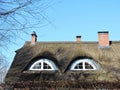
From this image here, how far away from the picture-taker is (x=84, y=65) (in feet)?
68.9

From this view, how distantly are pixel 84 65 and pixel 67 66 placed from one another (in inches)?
63.5

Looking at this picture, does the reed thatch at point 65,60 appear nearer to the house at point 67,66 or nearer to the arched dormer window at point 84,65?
the house at point 67,66

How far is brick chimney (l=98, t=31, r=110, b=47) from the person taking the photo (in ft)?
77.5

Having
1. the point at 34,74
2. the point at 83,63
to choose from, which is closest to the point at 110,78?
the point at 83,63

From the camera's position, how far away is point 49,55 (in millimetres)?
21500

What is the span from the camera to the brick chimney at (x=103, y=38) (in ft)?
77.5

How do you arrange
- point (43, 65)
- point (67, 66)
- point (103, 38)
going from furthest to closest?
point (103, 38)
point (43, 65)
point (67, 66)

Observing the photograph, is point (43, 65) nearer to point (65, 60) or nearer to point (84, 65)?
point (65, 60)

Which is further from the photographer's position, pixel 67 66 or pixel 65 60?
pixel 65 60

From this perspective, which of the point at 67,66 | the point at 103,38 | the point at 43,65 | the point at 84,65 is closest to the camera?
the point at 67,66

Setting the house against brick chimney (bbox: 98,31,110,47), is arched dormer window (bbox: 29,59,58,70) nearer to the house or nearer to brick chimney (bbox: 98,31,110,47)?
the house

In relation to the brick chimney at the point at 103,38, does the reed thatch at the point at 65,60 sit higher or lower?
lower

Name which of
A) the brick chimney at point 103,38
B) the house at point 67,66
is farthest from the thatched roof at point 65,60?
the brick chimney at point 103,38

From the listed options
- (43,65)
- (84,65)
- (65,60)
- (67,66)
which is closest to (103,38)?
(84,65)
